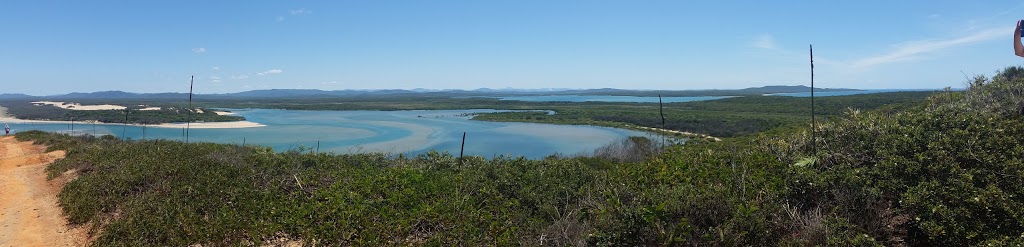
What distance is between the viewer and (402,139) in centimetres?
4088

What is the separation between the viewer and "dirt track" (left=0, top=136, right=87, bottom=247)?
6684 mm

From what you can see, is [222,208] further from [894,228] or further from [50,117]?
[50,117]

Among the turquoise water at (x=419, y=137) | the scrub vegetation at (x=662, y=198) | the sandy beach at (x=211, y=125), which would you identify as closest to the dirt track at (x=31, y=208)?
the scrub vegetation at (x=662, y=198)

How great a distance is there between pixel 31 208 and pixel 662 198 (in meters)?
9.78

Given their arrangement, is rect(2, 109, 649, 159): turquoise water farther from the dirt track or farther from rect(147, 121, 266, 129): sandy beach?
the dirt track

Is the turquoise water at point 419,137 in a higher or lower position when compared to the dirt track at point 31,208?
lower

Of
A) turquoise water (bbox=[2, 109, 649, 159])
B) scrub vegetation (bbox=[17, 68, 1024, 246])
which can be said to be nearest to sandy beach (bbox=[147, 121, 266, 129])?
turquoise water (bbox=[2, 109, 649, 159])

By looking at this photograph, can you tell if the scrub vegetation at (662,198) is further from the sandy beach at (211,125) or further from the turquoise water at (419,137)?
the sandy beach at (211,125)

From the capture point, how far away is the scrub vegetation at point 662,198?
16.7ft

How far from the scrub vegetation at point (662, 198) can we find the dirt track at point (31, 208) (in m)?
0.38

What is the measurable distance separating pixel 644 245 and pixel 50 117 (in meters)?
81.5

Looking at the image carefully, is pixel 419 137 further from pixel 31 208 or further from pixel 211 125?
pixel 31 208

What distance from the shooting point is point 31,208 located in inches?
323

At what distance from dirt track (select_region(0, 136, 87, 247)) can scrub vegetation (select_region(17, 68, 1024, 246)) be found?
379 millimetres
